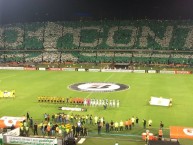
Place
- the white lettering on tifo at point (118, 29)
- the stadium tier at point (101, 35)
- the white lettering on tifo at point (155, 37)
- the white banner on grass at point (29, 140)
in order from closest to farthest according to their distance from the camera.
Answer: the white banner on grass at point (29, 140) < the white lettering on tifo at point (155, 37) < the stadium tier at point (101, 35) < the white lettering on tifo at point (118, 29)

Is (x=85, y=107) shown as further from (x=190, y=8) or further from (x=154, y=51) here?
(x=190, y=8)

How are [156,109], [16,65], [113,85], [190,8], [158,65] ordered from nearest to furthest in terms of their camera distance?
[156,109] < [113,85] < [158,65] < [16,65] < [190,8]

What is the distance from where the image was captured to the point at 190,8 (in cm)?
10094

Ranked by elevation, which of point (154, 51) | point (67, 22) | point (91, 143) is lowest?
point (91, 143)

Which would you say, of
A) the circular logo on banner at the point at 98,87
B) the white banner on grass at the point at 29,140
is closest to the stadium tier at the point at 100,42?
the circular logo on banner at the point at 98,87

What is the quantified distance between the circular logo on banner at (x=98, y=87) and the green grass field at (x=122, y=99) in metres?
1.66

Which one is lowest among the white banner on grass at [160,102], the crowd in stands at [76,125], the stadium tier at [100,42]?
the crowd in stands at [76,125]

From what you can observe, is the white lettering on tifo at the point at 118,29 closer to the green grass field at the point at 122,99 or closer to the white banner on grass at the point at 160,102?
the green grass field at the point at 122,99

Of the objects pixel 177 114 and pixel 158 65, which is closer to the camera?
pixel 177 114

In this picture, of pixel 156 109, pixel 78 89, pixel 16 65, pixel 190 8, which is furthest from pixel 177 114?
pixel 190 8

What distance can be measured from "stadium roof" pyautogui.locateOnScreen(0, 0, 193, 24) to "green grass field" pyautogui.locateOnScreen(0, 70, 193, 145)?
145 feet

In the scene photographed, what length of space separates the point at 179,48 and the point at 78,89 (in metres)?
48.6

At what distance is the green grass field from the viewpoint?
32.9 metres

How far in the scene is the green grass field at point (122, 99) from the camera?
32938 millimetres
